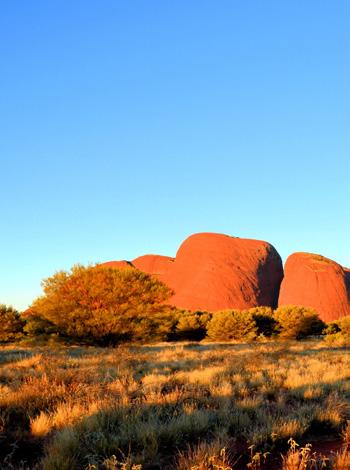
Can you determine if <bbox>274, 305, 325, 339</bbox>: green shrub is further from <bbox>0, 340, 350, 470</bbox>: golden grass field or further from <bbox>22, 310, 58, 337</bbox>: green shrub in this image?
<bbox>0, 340, 350, 470</bbox>: golden grass field

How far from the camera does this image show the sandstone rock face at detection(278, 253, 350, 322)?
5969cm

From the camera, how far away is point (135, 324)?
22828 millimetres

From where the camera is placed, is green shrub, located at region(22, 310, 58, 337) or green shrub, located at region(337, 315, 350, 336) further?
green shrub, located at region(337, 315, 350, 336)

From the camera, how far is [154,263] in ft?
263

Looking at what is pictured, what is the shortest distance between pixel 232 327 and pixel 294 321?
258 inches

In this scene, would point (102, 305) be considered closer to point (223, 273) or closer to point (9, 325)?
point (9, 325)

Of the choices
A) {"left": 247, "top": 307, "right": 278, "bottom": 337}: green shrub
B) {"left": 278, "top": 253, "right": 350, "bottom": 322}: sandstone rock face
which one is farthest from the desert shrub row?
{"left": 278, "top": 253, "right": 350, "bottom": 322}: sandstone rock face

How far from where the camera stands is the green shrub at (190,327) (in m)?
39.2

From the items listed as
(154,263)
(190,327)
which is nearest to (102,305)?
(190,327)

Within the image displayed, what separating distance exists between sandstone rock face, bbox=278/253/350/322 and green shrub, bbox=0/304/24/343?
37.8m

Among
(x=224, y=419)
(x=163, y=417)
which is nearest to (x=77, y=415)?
(x=163, y=417)

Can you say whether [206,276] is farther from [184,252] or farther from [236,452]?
[236,452]

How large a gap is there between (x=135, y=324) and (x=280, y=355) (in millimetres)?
8520

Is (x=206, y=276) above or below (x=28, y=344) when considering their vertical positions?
above
